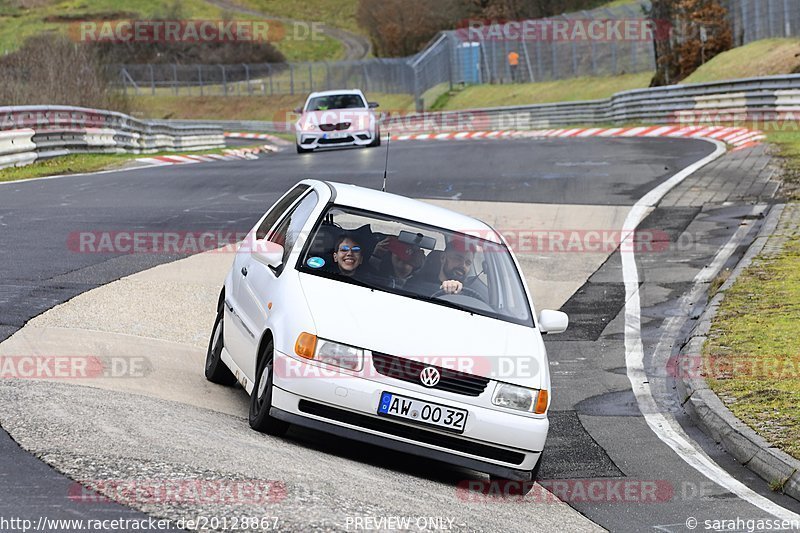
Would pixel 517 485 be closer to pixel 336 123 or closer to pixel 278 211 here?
pixel 278 211

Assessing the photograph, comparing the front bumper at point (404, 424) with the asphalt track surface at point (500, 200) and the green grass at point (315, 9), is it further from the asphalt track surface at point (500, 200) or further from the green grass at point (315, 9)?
the green grass at point (315, 9)

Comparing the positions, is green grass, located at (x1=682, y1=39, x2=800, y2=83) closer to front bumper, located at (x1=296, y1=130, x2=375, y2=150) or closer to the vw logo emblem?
front bumper, located at (x1=296, y1=130, x2=375, y2=150)

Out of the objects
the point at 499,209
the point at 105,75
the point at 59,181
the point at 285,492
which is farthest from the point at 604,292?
the point at 105,75

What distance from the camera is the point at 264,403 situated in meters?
7.57

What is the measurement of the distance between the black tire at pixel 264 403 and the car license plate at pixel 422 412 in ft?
2.24

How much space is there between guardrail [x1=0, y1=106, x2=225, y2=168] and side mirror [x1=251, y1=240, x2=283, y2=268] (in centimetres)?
1777

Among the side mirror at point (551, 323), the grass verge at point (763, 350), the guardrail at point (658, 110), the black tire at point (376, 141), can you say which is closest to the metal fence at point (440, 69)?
the guardrail at point (658, 110)

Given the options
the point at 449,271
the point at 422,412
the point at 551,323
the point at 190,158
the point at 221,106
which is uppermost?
the point at 449,271

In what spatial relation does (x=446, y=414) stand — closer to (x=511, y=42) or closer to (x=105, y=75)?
(x=105, y=75)

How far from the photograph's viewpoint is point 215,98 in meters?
86.1

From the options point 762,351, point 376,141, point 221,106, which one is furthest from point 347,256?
point 221,106

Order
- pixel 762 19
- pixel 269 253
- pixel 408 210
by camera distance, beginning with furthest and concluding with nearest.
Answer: pixel 762 19
pixel 408 210
pixel 269 253

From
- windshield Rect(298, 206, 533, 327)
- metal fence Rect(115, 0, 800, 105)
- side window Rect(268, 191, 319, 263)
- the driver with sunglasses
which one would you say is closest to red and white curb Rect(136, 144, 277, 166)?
metal fence Rect(115, 0, 800, 105)

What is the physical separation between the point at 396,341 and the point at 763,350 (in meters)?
4.73
